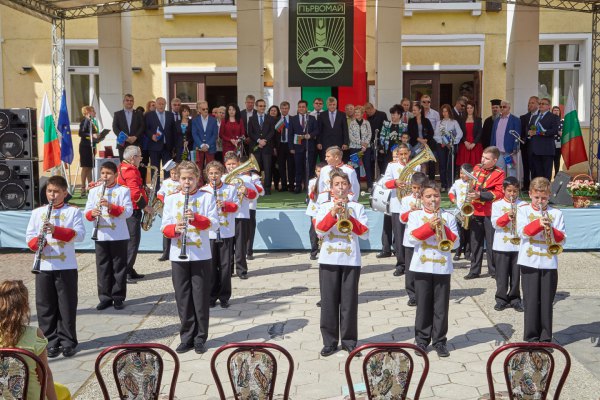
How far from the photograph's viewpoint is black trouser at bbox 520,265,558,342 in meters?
7.16

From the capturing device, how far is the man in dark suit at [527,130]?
15066mm

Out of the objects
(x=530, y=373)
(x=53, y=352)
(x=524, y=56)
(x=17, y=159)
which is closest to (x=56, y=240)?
(x=53, y=352)

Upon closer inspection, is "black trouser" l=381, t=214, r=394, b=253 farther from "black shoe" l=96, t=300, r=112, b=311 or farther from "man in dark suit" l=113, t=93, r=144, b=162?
"man in dark suit" l=113, t=93, r=144, b=162

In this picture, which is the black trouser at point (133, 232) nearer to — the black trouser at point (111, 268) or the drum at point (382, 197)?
the black trouser at point (111, 268)

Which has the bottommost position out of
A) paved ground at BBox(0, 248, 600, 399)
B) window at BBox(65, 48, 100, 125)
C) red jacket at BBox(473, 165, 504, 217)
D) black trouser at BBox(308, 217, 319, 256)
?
paved ground at BBox(0, 248, 600, 399)

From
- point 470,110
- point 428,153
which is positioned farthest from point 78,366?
point 470,110

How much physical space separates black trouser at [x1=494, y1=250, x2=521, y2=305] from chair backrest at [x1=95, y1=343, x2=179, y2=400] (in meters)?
5.22

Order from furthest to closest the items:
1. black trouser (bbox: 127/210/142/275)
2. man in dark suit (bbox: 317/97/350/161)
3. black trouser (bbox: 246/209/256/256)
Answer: man in dark suit (bbox: 317/97/350/161), black trouser (bbox: 246/209/256/256), black trouser (bbox: 127/210/142/275)

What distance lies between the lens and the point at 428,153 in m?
9.77

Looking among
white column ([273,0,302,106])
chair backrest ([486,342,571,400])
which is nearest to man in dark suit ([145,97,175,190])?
white column ([273,0,302,106])

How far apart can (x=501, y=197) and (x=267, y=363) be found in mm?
5736

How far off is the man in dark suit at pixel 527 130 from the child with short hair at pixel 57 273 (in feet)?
34.7

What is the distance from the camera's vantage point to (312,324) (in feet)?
26.5

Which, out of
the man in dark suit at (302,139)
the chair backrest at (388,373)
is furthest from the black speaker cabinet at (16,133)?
the chair backrest at (388,373)
